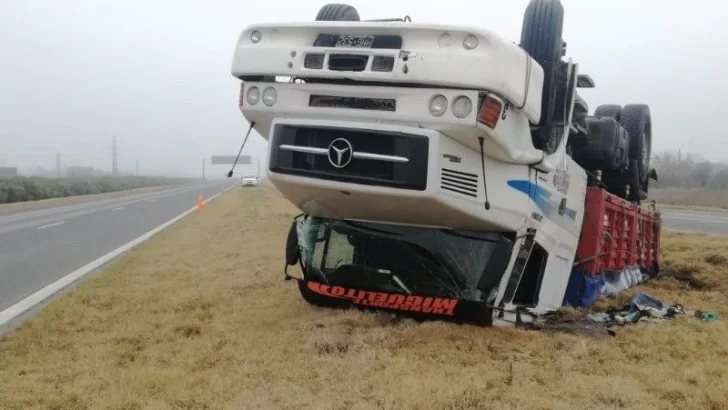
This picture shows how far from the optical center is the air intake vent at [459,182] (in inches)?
185

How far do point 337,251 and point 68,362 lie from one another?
2236 mm

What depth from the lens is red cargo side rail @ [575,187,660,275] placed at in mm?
6914

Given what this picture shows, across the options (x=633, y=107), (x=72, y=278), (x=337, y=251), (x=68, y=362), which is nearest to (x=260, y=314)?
(x=337, y=251)

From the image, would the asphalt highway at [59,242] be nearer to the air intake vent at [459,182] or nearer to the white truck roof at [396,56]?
the white truck roof at [396,56]

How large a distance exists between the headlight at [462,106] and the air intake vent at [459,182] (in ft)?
1.30

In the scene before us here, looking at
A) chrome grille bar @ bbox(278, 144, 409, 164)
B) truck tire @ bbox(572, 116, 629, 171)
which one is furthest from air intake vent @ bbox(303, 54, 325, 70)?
truck tire @ bbox(572, 116, 629, 171)

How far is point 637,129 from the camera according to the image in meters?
8.80

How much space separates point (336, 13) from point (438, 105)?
1.95 m

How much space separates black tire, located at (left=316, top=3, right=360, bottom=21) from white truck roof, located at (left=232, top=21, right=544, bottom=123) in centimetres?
106

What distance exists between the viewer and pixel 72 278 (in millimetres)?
9602

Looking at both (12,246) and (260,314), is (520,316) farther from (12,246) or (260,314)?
(12,246)

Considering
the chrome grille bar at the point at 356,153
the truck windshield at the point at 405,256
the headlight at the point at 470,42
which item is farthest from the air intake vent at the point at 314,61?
the truck windshield at the point at 405,256

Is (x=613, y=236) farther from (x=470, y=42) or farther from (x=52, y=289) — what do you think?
(x=52, y=289)

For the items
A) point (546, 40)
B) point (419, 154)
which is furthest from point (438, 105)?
point (546, 40)
